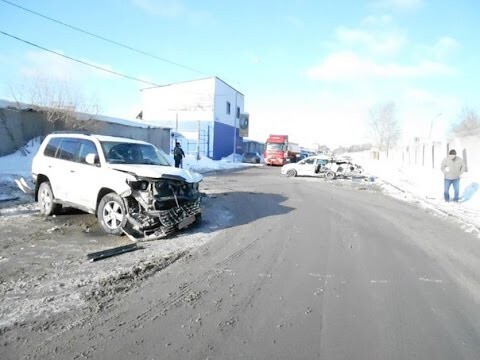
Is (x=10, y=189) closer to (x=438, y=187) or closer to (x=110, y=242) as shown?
(x=110, y=242)

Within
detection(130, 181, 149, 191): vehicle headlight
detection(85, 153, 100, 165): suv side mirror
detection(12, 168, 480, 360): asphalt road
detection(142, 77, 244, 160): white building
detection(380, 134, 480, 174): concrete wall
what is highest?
detection(142, 77, 244, 160): white building

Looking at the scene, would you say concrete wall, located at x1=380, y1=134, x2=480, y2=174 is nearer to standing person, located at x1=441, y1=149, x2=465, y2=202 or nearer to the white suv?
standing person, located at x1=441, y1=149, x2=465, y2=202

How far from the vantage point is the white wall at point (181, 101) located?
157 ft

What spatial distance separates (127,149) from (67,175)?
4.66 ft

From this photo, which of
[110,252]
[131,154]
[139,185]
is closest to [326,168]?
[131,154]

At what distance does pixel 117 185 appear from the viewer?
734 centimetres

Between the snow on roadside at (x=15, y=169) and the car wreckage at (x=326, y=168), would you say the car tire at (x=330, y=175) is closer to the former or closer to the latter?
the car wreckage at (x=326, y=168)

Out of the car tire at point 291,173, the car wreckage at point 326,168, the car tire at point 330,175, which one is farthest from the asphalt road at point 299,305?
the car tire at point 291,173

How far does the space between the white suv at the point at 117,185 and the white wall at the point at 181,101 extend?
3883 cm

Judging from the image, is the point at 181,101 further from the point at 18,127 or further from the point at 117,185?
the point at 117,185

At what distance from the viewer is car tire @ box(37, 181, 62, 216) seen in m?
9.03

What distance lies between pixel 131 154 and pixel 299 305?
5620 millimetres

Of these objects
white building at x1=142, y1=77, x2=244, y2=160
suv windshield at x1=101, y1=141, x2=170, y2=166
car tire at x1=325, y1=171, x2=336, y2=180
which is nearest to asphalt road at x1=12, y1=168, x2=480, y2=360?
suv windshield at x1=101, y1=141, x2=170, y2=166

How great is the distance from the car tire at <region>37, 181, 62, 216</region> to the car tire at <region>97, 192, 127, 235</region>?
213cm
